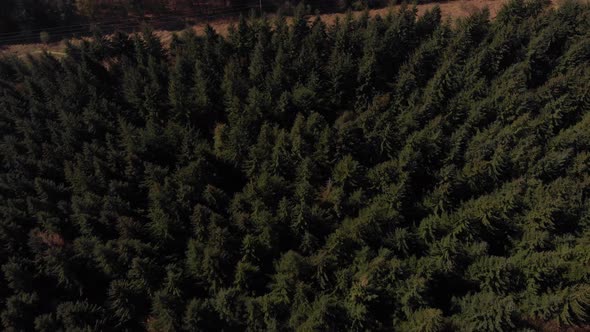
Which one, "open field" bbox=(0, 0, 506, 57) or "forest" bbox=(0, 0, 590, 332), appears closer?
"forest" bbox=(0, 0, 590, 332)

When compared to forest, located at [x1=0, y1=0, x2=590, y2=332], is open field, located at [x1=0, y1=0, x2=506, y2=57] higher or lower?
higher

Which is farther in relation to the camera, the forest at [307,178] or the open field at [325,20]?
the open field at [325,20]

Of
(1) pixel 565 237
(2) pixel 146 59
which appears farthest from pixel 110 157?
(1) pixel 565 237

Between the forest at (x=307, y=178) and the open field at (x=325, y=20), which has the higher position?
the open field at (x=325, y=20)
